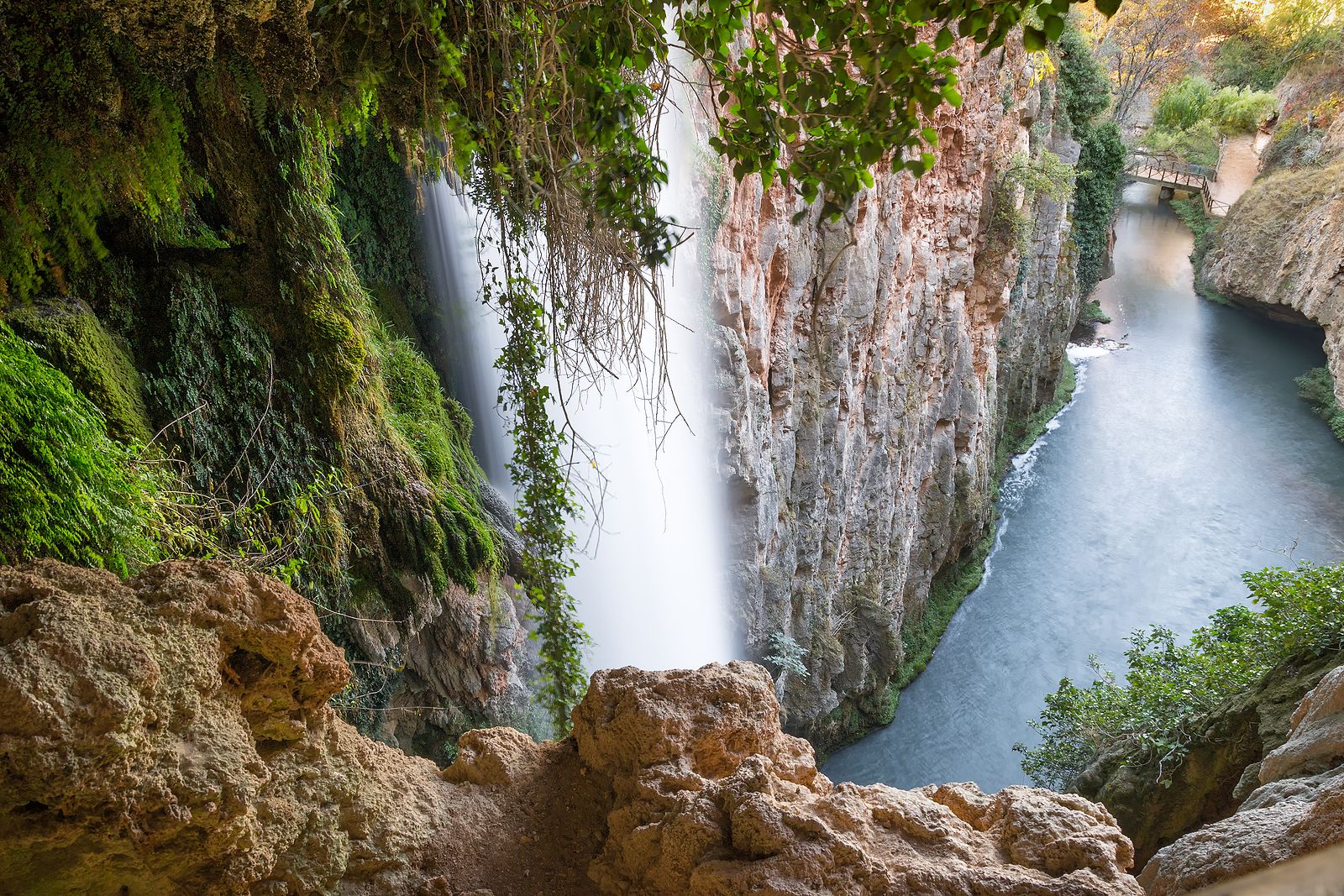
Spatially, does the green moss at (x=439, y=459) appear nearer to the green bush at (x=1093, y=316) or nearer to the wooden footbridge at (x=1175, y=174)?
the green bush at (x=1093, y=316)

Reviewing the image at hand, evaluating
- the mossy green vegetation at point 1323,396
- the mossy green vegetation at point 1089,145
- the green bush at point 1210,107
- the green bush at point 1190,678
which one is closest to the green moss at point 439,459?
the green bush at point 1190,678

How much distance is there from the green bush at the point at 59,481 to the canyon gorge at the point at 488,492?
0.01 meters

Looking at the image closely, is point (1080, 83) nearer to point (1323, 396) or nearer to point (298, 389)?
point (1323, 396)

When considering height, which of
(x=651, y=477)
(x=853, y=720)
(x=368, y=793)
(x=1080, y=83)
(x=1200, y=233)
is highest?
(x=1200, y=233)

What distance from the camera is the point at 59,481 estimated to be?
246 cm

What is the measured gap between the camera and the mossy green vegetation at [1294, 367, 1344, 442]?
17734 mm

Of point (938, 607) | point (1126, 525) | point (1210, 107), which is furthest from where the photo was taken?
point (1210, 107)

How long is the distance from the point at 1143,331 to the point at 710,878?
2534 centimetres

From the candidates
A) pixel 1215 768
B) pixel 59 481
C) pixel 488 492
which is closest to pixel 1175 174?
pixel 1215 768

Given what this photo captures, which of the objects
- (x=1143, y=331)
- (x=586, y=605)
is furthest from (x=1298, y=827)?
(x=1143, y=331)

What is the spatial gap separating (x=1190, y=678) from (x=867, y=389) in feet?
18.1

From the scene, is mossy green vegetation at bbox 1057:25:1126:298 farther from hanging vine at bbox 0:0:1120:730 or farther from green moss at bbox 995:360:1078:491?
hanging vine at bbox 0:0:1120:730

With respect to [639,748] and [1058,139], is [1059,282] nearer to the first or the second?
[1058,139]

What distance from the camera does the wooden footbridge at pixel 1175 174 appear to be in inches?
1053
